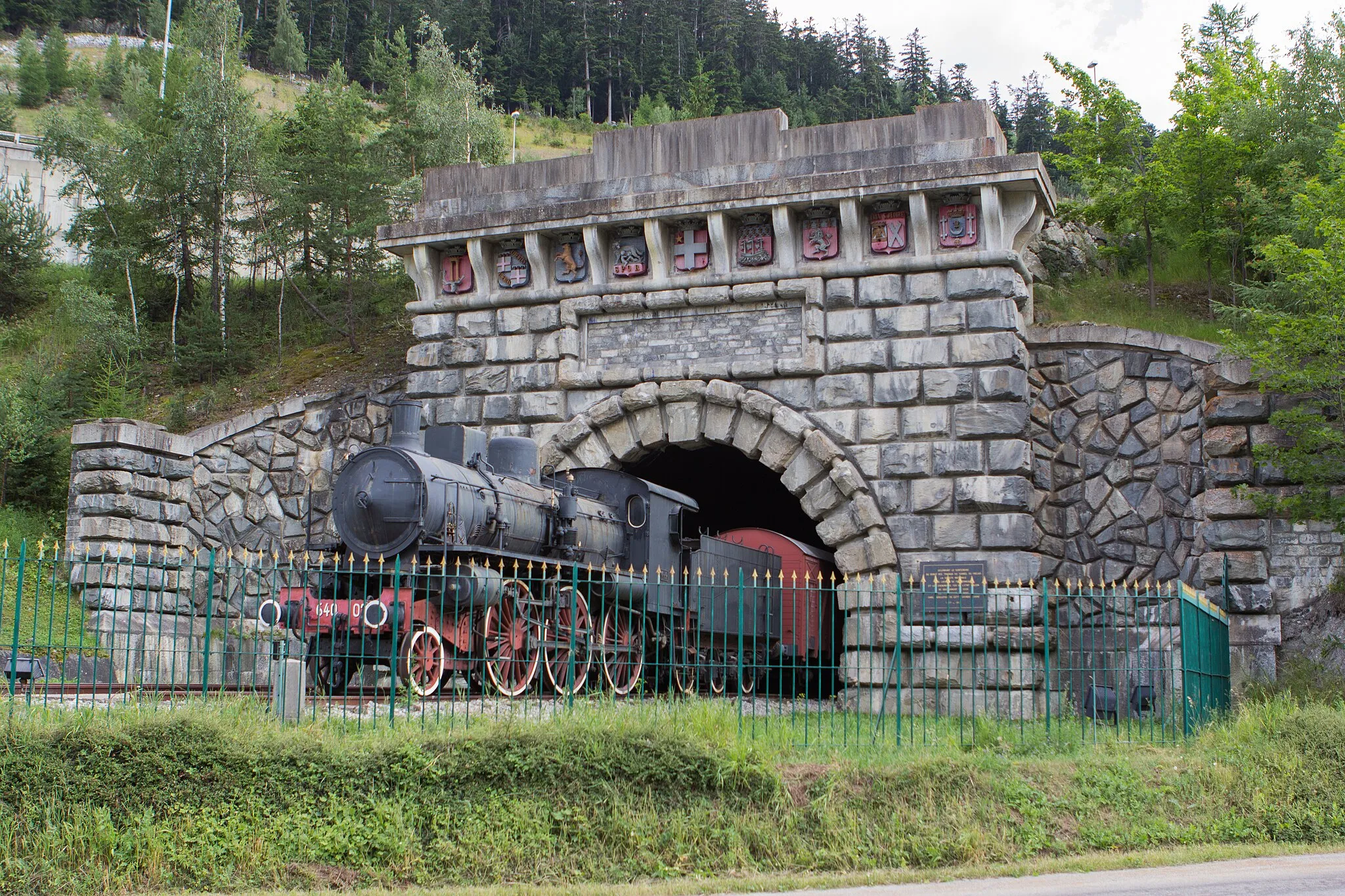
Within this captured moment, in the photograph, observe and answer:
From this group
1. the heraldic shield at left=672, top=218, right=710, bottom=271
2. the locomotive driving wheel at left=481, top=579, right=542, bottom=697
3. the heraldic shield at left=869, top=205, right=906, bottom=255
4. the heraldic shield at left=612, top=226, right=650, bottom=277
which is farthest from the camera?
the heraldic shield at left=612, top=226, right=650, bottom=277

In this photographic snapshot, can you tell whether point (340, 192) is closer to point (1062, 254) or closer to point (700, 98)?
point (1062, 254)

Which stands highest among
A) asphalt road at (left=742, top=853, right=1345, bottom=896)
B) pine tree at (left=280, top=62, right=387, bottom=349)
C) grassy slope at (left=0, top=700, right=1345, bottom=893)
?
pine tree at (left=280, top=62, right=387, bottom=349)

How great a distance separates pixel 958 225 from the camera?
1562cm

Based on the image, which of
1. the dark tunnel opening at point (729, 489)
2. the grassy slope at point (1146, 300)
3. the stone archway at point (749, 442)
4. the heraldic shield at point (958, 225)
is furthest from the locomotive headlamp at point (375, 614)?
the grassy slope at point (1146, 300)

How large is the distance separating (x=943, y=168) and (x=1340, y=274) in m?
4.58

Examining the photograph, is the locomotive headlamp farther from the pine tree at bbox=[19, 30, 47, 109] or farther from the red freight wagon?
the pine tree at bbox=[19, 30, 47, 109]

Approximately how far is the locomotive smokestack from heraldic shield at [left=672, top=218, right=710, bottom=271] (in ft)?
14.9

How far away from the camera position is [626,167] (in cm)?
1708

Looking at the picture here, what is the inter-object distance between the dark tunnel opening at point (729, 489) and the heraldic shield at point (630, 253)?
12.8ft

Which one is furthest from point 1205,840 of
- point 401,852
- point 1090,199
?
point 1090,199

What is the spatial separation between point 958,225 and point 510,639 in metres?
7.59

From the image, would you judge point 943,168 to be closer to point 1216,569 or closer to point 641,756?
point 1216,569

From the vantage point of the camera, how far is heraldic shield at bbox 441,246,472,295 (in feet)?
58.5

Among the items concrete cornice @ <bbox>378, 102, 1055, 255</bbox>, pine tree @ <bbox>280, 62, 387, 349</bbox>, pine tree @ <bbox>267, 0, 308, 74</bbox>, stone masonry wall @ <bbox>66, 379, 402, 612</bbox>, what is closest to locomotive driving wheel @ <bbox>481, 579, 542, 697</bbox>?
stone masonry wall @ <bbox>66, 379, 402, 612</bbox>
